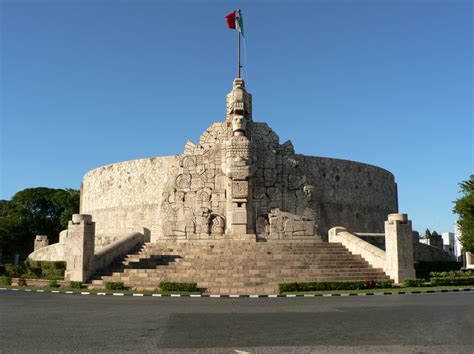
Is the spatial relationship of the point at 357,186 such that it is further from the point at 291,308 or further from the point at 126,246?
the point at 291,308

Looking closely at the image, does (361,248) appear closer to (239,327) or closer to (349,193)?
(349,193)

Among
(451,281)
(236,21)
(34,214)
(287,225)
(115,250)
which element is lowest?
(451,281)

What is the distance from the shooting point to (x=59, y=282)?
19.3 m

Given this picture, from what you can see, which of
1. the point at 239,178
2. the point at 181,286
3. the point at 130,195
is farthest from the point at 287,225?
the point at 130,195

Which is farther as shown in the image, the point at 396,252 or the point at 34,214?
the point at 34,214

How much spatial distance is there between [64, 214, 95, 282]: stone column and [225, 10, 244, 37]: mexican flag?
556 inches

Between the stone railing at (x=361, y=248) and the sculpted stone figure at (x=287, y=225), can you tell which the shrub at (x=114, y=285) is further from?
the stone railing at (x=361, y=248)

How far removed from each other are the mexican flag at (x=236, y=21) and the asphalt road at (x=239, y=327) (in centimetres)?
1905

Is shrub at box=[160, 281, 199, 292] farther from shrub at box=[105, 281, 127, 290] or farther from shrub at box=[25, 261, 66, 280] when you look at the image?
shrub at box=[25, 261, 66, 280]

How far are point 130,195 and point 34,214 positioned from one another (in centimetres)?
2497

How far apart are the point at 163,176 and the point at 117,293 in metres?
15.1

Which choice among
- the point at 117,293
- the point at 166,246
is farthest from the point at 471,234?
the point at 117,293

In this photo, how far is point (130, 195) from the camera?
32.2 metres

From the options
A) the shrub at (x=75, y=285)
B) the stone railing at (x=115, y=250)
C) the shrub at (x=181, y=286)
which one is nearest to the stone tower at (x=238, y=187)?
the stone railing at (x=115, y=250)
